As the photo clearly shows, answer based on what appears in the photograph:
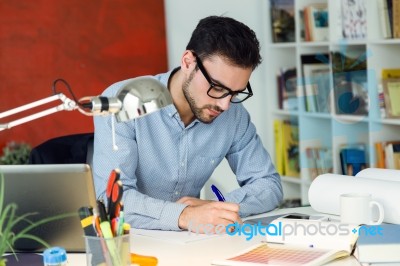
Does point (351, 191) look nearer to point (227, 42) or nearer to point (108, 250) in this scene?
point (227, 42)

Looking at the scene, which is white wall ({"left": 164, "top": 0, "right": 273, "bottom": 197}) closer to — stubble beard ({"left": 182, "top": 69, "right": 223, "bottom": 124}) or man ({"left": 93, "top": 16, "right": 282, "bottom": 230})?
man ({"left": 93, "top": 16, "right": 282, "bottom": 230})

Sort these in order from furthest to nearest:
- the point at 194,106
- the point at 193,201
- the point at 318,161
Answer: the point at 318,161, the point at 194,106, the point at 193,201

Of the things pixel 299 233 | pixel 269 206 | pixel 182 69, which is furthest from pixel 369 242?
pixel 182 69

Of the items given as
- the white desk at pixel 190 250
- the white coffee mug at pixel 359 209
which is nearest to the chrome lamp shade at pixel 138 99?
the white desk at pixel 190 250

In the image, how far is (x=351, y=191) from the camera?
2.38 metres

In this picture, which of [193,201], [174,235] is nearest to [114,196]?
[174,235]

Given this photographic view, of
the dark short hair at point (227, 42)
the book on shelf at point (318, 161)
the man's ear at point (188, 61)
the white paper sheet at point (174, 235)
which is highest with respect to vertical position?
the dark short hair at point (227, 42)

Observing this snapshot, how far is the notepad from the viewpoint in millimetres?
1905

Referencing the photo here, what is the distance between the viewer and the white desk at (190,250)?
6.48ft

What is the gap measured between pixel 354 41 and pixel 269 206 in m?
1.87

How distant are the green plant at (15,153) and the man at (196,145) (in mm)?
1711

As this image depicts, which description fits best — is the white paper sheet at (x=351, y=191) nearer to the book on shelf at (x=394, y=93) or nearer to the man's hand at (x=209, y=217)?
the man's hand at (x=209, y=217)

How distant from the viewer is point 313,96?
4.73m

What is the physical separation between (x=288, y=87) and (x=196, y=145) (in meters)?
2.25
